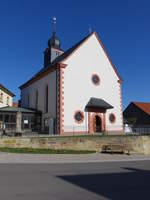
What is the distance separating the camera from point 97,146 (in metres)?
20.6

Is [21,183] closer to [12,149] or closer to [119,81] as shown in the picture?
[12,149]

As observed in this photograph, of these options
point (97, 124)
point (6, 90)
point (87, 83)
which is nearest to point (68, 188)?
point (87, 83)

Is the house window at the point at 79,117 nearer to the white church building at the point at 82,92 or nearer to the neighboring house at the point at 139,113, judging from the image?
the white church building at the point at 82,92

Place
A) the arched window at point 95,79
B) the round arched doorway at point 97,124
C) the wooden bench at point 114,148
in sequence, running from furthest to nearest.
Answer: the arched window at point 95,79, the round arched doorway at point 97,124, the wooden bench at point 114,148

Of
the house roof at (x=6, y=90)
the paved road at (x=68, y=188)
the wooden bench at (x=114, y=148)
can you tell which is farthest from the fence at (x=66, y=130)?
the paved road at (x=68, y=188)

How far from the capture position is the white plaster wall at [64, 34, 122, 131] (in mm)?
25859

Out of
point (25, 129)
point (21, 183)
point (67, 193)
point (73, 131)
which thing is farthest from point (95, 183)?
point (25, 129)

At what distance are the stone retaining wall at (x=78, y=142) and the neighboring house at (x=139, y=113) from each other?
2274 cm

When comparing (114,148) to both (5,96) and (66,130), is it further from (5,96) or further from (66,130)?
(5,96)

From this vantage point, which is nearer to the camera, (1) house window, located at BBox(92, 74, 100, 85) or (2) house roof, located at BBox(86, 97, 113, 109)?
(2) house roof, located at BBox(86, 97, 113, 109)

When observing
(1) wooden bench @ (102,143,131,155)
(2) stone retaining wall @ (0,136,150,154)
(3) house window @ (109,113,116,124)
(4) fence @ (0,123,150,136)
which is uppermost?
(3) house window @ (109,113,116,124)

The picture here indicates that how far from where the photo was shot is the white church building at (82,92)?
1006 inches

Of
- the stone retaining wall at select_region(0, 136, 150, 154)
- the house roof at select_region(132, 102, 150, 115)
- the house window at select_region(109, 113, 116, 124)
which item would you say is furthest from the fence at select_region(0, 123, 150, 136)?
the house roof at select_region(132, 102, 150, 115)

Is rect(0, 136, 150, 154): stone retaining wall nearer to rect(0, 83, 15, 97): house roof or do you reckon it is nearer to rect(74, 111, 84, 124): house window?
rect(74, 111, 84, 124): house window
